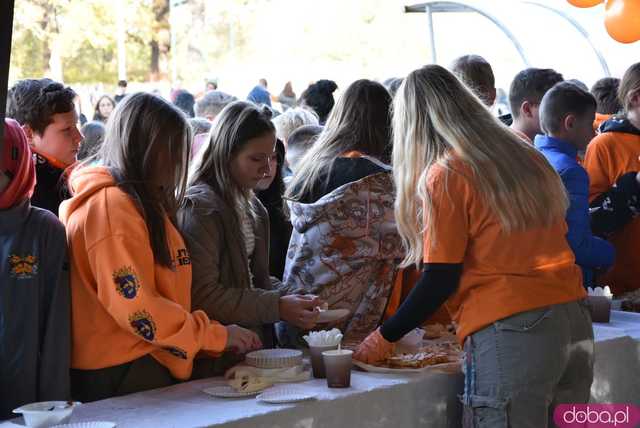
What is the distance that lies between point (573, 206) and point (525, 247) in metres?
1.01

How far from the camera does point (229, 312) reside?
2914 mm

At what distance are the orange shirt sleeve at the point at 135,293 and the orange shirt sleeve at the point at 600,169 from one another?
243 centimetres

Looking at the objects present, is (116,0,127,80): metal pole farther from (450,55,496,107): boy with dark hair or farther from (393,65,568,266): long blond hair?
(393,65,568,266): long blond hair

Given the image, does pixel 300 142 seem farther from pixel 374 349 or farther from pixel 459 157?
pixel 459 157

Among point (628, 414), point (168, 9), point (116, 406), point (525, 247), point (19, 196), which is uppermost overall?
point (168, 9)

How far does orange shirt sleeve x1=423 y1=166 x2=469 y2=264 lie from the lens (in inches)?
99.4

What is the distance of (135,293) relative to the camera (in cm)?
253

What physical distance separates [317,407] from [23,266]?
914 millimetres

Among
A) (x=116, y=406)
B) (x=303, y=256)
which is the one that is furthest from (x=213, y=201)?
(x=116, y=406)

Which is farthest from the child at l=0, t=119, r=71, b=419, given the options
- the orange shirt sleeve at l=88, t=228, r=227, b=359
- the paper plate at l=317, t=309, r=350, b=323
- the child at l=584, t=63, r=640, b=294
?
the child at l=584, t=63, r=640, b=294

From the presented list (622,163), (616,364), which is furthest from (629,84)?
(616,364)

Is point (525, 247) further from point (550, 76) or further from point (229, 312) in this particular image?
point (550, 76)

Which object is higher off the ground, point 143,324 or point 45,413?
point 143,324

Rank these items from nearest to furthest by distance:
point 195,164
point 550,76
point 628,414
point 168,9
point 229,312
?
A: point 229,312, point 195,164, point 628,414, point 550,76, point 168,9
